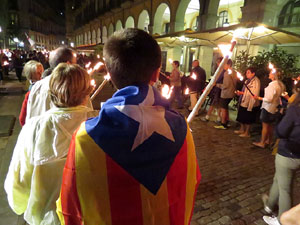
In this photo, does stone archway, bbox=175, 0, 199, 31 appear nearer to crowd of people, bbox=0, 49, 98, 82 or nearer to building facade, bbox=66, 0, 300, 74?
building facade, bbox=66, 0, 300, 74

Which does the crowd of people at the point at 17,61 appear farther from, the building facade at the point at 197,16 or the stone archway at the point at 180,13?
the stone archway at the point at 180,13

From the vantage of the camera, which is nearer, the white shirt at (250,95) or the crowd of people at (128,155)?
the crowd of people at (128,155)

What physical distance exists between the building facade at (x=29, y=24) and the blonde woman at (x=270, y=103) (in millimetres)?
39918

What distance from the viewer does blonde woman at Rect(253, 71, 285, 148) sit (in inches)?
184

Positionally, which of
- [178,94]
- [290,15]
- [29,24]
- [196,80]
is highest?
[29,24]

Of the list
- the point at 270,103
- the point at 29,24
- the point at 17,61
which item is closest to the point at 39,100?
the point at 270,103

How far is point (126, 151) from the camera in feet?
3.13

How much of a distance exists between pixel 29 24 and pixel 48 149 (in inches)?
2547

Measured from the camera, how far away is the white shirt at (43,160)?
148cm

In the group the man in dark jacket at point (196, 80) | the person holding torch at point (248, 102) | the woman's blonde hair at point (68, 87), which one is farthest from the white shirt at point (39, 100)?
the man in dark jacket at point (196, 80)

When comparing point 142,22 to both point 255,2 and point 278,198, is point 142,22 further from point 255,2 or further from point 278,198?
point 278,198

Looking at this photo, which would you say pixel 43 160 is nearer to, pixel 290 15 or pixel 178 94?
pixel 178 94

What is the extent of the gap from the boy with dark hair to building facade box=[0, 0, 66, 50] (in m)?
41.7

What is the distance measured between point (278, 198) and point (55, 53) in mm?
3734
